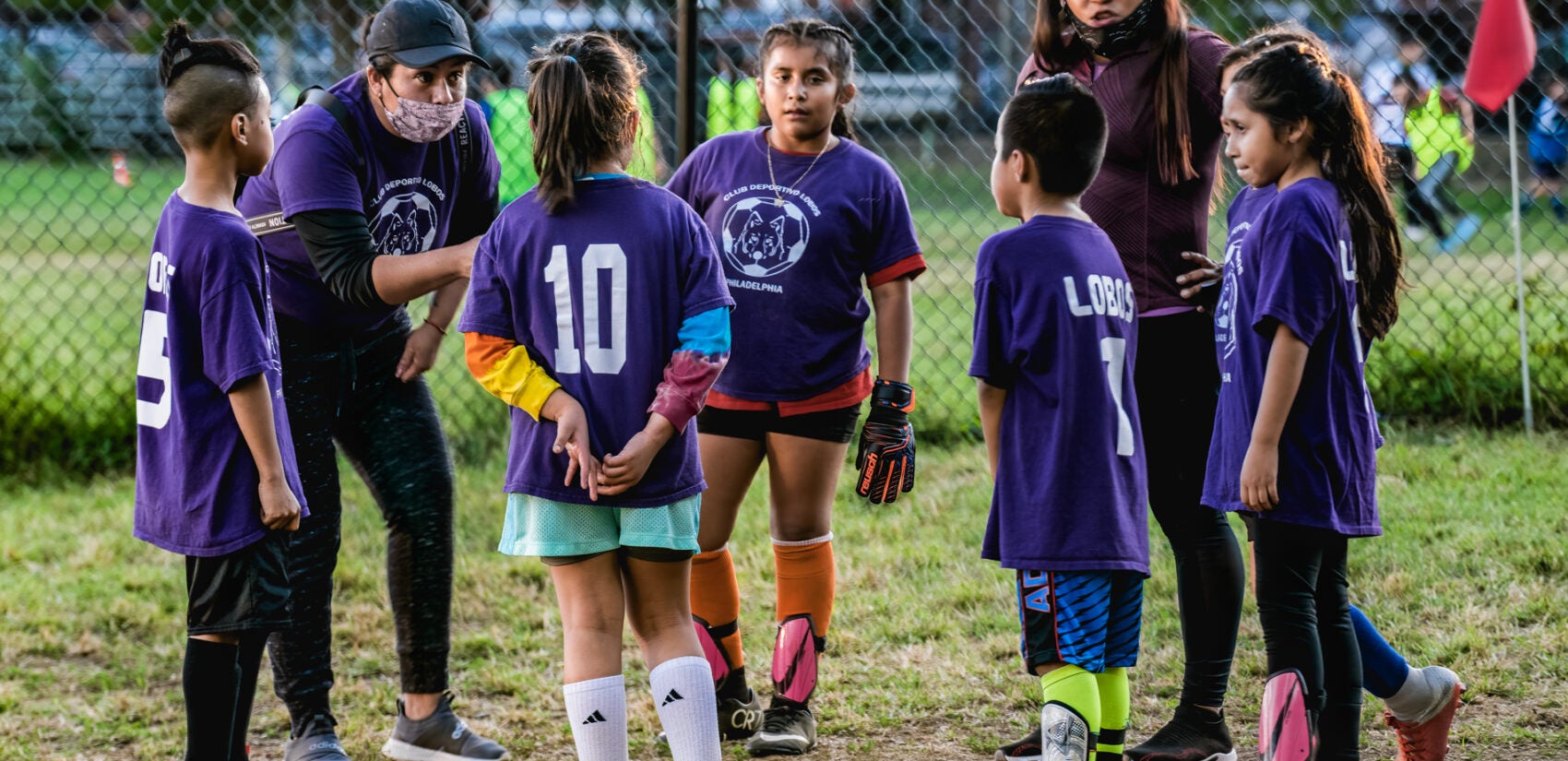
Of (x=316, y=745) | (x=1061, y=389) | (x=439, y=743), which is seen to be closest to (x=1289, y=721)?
(x=1061, y=389)

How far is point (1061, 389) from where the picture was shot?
2801 mm

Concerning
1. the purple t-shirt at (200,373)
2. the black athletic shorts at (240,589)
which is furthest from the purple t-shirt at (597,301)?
the black athletic shorts at (240,589)

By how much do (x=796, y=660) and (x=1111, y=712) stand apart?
90 centimetres

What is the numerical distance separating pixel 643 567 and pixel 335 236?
101 cm

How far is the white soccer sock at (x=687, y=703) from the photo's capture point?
2848 millimetres

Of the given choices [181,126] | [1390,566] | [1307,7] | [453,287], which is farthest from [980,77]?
[181,126]

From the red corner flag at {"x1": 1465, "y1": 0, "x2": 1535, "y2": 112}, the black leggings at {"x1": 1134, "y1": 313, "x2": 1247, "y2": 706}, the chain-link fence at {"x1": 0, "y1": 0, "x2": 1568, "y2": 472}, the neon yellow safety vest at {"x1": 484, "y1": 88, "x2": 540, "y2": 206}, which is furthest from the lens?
the neon yellow safety vest at {"x1": 484, "y1": 88, "x2": 540, "y2": 206}

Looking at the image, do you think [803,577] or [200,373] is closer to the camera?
[200,373]

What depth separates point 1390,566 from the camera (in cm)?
457

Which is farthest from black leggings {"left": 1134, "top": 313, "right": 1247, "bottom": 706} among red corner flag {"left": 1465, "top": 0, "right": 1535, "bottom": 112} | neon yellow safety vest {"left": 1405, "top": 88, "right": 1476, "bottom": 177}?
neon yellow safety vest {"left": 1405, "top": 88, "right": 1476, "bottom": 177}

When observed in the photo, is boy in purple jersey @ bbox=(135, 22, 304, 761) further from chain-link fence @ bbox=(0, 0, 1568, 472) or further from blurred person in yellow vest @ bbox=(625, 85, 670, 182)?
chain-link fence @ bbox=(0, 0, 1568, 472)

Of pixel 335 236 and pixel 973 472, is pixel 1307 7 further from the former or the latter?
pixel 335 236

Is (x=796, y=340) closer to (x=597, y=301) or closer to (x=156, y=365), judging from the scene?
(x=597, y=301)

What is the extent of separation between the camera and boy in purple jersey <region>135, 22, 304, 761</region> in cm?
273
